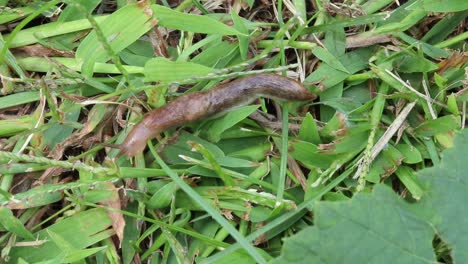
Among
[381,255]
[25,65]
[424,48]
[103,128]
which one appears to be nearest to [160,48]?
[103,128]

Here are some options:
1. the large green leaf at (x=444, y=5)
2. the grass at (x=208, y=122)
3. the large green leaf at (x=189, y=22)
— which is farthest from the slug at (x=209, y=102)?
the large green leaf at (x=444, y=5)

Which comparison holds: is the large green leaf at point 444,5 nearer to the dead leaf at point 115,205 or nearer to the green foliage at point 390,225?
the green foliage at point 390,225

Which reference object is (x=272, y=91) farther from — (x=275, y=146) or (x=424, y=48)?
(x=424, y=48)

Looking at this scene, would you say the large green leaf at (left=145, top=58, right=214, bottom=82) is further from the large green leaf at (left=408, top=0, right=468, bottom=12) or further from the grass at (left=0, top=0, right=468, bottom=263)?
the large green leaf at (left=408, top=0, right=468, bottom=12)

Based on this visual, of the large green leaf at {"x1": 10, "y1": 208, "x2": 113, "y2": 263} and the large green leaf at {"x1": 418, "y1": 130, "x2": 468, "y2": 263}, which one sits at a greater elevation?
the large green leaf at {"x1": 418, "y1": 130, "x2": 468, "y2": 263}

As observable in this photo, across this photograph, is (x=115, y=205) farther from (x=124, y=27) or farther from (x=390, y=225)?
(x=390, y=225)

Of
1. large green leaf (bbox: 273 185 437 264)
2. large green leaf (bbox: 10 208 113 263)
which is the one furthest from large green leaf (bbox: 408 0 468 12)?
large green leaf (bbox: 10 208 113 263)
